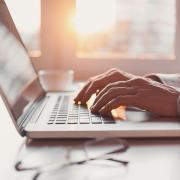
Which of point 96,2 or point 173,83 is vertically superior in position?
point 96,2

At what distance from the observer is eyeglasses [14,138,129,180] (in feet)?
1.63

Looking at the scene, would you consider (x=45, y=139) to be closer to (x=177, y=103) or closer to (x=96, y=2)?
(x=177, y=103)

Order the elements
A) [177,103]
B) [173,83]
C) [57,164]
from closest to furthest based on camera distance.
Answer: [57,164] < [177,103] < [173,83]

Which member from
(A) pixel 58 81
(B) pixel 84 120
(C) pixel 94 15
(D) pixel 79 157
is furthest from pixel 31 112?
(C) pixel 94 15

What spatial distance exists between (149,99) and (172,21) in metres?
0.90

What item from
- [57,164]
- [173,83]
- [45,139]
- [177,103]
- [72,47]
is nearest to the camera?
[57,164]

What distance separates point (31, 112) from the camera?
0.80 metres

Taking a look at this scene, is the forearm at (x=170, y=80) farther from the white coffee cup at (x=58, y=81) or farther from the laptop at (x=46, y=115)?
the white coffee cup at (x=58, y=81)

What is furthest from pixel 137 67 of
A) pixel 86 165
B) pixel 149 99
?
pixel 86 165

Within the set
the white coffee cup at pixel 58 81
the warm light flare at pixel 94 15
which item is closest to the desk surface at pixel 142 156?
the white coffee cup at pixel 58 81

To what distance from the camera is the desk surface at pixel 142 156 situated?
0.48 m

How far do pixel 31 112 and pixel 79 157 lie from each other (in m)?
0.28

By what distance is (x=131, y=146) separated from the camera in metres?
0.60

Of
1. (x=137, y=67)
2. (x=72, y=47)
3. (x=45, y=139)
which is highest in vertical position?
(x=45, y=139)
